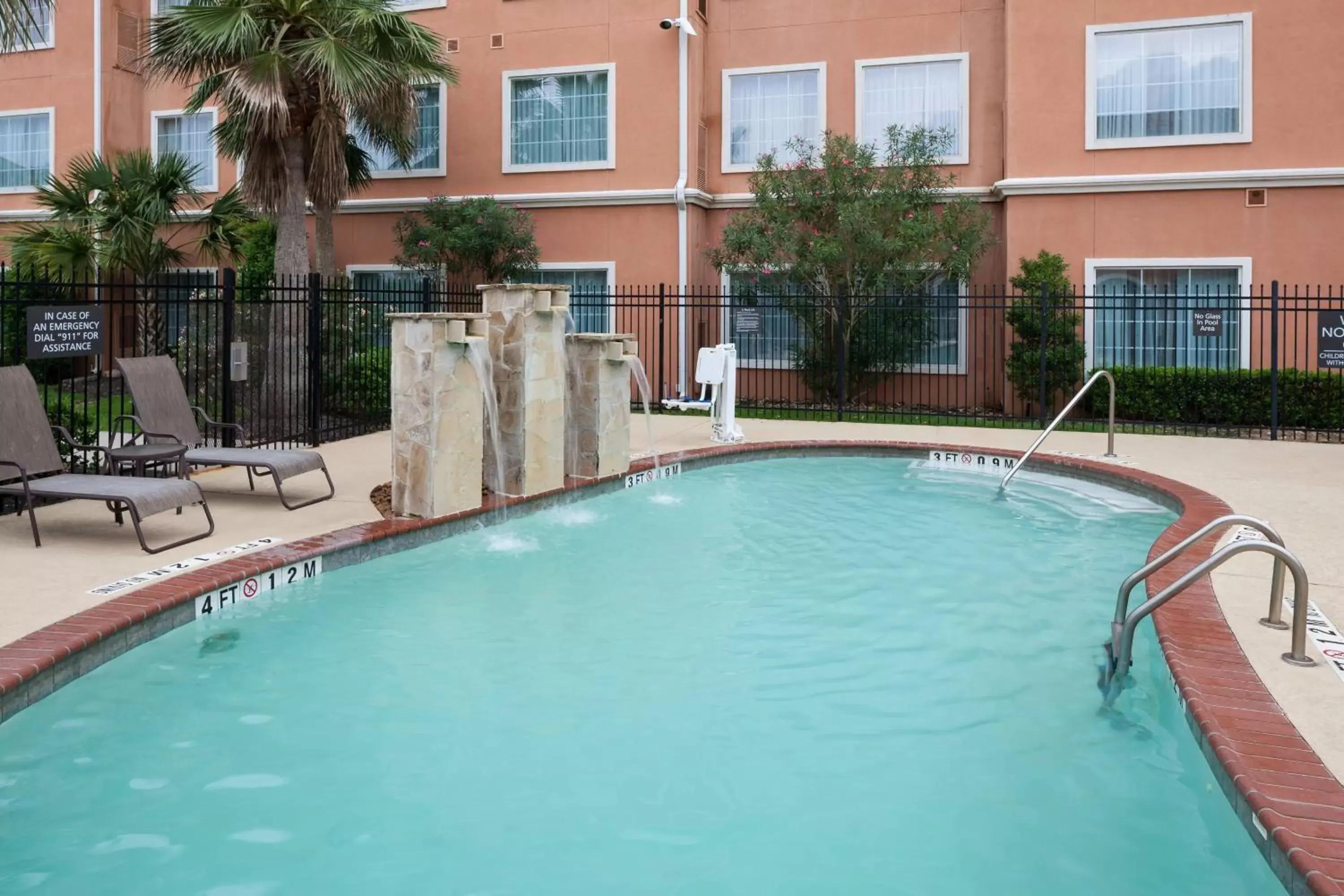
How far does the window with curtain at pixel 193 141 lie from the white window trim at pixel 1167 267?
1627 cm

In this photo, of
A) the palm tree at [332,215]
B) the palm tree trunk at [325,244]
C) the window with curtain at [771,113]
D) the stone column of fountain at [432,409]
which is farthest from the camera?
the window with curtain at [771,113]

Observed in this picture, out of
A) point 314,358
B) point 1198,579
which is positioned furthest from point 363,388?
point 1198,579

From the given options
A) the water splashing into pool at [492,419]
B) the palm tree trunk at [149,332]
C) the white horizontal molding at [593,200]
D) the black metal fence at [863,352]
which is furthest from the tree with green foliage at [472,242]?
the water splashing into pool at [492,419]

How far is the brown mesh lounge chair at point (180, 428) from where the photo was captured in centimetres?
820

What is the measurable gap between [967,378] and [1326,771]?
Result: 15085 millimetres

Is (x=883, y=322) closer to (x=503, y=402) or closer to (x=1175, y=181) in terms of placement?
(x=1175, y=181)

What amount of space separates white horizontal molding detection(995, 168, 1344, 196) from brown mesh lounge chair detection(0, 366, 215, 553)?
13.4 metres

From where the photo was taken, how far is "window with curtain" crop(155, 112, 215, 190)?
21.7 m

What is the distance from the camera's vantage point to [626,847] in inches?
144

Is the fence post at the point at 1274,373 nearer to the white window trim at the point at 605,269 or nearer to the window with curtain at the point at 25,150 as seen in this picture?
the white window trim at the point at 605,269

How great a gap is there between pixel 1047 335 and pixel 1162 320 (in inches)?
94.1

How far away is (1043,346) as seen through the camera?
1495cm

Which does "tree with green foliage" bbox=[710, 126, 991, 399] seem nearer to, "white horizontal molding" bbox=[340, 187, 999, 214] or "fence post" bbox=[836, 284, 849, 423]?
"fence post" bbox=[836, 284, 849, 423]

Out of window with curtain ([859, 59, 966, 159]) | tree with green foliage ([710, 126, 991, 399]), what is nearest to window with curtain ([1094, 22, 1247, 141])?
window with curtain ([859, 59, 966, 159])
